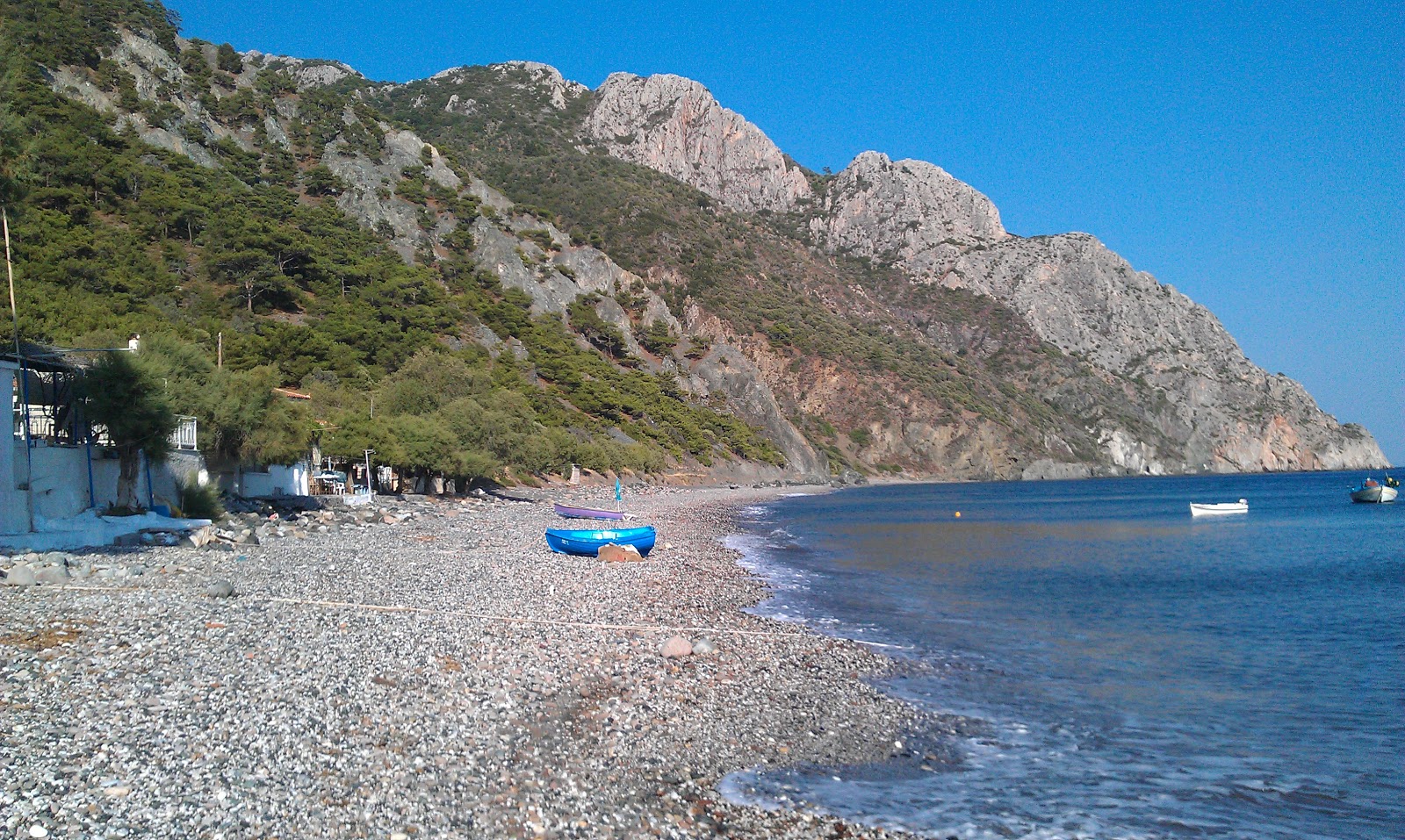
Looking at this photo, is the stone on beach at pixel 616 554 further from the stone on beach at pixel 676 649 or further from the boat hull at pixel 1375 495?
the boat hull at pixel 1375 495

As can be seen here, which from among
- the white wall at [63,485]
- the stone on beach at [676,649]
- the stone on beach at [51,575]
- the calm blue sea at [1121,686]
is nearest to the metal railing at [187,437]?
the white wall at [63,485]

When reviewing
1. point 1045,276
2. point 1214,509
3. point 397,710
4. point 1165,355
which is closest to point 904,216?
point 1045,276

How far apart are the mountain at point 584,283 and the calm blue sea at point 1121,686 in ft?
67.1

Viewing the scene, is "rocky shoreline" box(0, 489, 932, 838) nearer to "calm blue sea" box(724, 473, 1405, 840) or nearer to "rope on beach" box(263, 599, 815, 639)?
"rope on beach" box(263, 599, 815, 639)

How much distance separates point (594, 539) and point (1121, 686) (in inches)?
649

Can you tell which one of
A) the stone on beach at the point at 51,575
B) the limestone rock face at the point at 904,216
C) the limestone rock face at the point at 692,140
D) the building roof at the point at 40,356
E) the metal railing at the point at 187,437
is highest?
the limestone rock face at the point at 692,140

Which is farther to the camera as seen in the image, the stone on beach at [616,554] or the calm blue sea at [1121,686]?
the stone on beach at [616,554]

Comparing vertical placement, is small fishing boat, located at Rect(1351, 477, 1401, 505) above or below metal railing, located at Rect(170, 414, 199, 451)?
below

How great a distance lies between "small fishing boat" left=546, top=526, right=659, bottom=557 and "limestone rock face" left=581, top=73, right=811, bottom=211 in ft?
519

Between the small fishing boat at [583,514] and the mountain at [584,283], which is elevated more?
the mountain at [584,283]

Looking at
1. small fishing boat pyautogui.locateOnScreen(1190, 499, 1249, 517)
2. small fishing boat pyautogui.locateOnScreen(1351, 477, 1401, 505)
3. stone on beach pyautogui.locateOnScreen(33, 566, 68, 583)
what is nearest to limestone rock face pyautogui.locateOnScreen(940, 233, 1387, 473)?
small fishing boat pyautogui.locateOnScreen(1351, 477, 1401, 505)

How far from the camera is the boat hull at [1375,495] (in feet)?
236

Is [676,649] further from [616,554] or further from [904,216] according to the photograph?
[904,216]

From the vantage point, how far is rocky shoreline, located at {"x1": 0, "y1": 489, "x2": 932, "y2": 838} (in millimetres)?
6750
